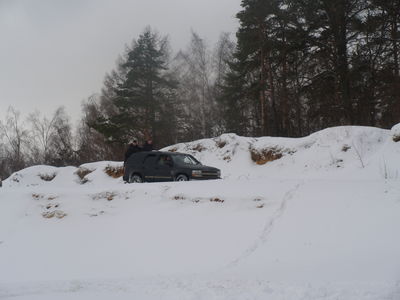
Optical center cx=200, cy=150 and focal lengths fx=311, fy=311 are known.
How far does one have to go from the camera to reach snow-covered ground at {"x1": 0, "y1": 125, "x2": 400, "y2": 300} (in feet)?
15.0

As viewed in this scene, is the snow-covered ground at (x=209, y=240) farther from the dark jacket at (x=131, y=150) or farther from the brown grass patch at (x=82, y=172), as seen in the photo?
the brown grass patch at (x=82, y=172)

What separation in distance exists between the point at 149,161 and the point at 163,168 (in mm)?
849

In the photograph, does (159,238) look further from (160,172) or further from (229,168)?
(229,168)

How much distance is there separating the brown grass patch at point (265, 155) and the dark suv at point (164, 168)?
17.4 ft

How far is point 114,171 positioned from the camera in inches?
827

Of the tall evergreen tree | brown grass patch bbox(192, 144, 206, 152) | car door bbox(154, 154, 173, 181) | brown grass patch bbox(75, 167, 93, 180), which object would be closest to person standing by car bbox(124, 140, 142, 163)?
car door bbox(154, 154, 173, 181)

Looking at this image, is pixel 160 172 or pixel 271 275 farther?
pixel 160 172

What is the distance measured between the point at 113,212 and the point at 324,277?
640 centimetres

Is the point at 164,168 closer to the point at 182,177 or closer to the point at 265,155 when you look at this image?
the point at 182,177

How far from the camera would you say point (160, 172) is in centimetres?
1263

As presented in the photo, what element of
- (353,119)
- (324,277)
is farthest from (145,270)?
(353,119)

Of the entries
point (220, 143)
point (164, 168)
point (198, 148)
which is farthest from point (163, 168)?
point (198, 148)

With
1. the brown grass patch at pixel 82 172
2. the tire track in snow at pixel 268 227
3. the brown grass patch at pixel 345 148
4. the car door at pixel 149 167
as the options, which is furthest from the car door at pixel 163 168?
the brown grass patch at pixel 82 172

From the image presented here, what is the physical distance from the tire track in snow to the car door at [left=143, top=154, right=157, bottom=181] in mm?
Answer: 6271
